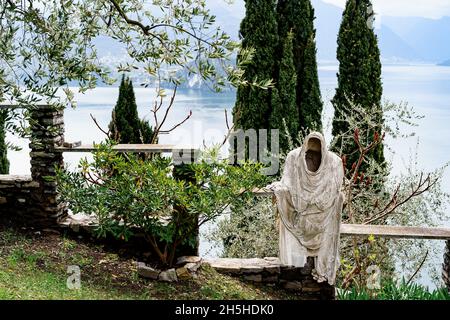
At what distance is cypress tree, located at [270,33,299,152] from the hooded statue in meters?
4.67

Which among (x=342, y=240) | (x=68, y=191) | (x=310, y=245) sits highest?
(x=68, y=191)

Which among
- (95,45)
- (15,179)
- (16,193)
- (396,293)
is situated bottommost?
(396,293)

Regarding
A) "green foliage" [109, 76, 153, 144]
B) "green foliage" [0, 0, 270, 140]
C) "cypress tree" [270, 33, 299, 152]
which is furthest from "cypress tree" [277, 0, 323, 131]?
"green foliage" [0, 0, 270, 140]

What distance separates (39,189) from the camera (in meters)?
7.90

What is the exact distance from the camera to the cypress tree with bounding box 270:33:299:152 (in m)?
11.3

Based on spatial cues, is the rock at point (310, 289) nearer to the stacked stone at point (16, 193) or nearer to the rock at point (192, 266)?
the rock at point (192, 266)

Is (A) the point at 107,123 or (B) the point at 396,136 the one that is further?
(A) the point at 107,123

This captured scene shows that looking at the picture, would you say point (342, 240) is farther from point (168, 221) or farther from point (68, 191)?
point (68, 191)

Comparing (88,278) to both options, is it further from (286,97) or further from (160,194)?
(286,97)

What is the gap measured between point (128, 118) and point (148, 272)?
4.63m

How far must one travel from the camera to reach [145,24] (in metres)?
6.05

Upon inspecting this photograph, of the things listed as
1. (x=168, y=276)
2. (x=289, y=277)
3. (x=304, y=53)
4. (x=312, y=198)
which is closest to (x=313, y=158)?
(x=312, y=198)
